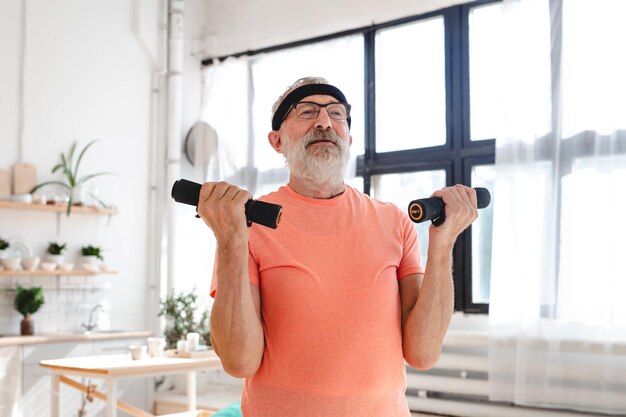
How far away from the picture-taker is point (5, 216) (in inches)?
205

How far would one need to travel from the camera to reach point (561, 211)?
4523 mm

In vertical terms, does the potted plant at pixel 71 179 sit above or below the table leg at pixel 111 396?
above

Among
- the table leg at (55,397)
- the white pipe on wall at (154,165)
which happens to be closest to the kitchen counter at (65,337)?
the white pipe on wall at (154,165)

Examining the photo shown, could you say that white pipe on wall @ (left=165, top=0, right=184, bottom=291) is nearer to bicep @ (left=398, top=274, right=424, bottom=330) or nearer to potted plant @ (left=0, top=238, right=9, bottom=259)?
potted plant @ (left=0, top=238, right=9, bottom=259)

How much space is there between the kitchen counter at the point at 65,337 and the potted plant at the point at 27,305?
9 cm

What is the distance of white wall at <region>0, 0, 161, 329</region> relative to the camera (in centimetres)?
535

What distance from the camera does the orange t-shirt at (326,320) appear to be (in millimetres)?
1519

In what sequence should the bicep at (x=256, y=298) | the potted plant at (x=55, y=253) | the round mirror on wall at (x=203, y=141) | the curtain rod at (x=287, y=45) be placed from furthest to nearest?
the round mirror on wall at (x=203, y=141)
the curtain rod at (x=287, y=45)
the potted plant at (x=55, y=253)
the bicep at (x=256, y=298)

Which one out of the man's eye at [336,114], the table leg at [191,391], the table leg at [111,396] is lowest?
the table leg at [191,391]

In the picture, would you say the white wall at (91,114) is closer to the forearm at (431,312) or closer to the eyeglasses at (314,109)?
the eyeglasses at (314,109)

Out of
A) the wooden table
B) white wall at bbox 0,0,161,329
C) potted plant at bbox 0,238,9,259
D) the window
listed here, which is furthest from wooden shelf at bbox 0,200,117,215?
the window

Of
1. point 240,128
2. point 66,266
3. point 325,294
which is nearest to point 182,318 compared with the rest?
point 66,266

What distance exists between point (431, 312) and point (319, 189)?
39 centimetres

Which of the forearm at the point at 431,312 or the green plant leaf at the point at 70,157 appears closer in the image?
the forearm at the point at 431,312
